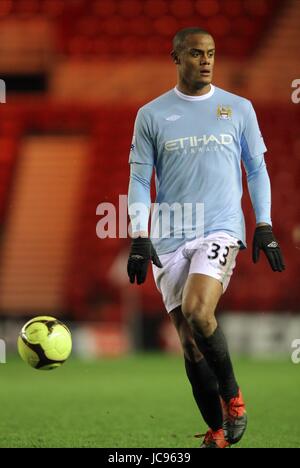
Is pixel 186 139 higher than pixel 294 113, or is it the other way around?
pixel 294 113

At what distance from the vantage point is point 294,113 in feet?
52.7

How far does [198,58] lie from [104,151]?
1147 centimetres

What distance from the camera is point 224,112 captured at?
16.3ft

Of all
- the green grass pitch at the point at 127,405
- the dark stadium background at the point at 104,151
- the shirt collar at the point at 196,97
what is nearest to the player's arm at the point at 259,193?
the shirt collar at the point at 196,97

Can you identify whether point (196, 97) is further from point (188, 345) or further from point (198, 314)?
point (188, 345)

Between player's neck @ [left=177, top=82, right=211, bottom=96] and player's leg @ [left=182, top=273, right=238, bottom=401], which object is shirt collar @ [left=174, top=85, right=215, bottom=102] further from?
player's leg @ [left=182, top=273, right=238, bottom=401]

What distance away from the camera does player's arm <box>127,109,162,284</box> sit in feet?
16.2

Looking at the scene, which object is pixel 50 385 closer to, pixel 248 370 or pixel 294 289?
pixel 248 370

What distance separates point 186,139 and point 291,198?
10.6 m

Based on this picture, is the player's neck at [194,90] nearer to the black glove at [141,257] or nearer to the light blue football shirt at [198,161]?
the light blue football shirt at [198,161]

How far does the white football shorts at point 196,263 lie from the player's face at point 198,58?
30.0 inches

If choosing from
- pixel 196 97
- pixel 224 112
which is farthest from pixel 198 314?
pixel 196 97

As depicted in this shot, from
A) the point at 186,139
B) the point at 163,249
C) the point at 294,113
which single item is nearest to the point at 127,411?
the point at 163,249

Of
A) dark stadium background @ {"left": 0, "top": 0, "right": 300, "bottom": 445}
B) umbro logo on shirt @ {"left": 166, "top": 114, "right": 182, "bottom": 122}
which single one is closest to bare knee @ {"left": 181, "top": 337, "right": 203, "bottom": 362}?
umbro logo on shirt @ {"left": 166, "top": 114, "right": 182, "bottom": 122}
